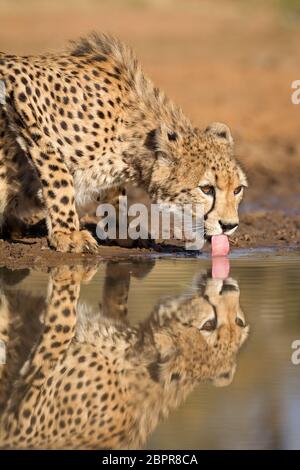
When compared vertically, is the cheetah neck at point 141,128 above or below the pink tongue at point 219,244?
above

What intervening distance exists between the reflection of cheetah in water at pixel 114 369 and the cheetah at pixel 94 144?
1.78m

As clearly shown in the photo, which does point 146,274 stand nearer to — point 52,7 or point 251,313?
point 251,313

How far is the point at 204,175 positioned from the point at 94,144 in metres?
0.87

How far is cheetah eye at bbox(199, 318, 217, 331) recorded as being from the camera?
6963 mm

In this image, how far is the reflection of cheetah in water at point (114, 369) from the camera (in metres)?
5.29

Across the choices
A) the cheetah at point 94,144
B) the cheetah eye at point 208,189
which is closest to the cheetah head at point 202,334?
the cheetah eye at point 208,189

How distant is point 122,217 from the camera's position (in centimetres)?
1041

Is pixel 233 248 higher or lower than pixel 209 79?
lower

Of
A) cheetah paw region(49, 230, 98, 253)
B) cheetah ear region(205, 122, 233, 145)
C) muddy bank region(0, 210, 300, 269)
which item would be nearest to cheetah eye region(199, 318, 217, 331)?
muddy bank region(0, 210, 300, 269)

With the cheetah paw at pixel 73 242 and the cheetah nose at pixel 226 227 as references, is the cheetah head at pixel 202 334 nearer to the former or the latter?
the cheetah nose at pixel 226 227

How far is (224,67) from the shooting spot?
21.6m

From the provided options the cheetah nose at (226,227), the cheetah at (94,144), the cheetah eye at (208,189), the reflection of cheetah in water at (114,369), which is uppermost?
the cheetah at (94,144)
